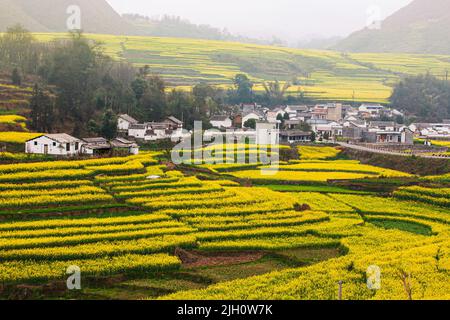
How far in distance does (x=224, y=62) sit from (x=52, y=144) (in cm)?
9643

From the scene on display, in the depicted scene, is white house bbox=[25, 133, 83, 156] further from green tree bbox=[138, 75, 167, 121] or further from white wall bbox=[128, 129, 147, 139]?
green tree bbox=[138, 75, 167, 121]

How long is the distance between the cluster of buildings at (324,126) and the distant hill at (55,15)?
243 feet

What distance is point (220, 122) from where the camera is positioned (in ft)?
256

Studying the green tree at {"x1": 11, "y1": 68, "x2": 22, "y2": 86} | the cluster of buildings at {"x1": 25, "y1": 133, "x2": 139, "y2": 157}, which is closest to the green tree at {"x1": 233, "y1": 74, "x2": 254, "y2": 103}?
the green tree at {"x1": 11, "y1": 68, "x2": 22, "y2": 86}

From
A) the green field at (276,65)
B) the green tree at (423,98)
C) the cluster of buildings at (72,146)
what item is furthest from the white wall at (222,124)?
the green tree at (423,98)

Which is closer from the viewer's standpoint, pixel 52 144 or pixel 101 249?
pixel 101 249

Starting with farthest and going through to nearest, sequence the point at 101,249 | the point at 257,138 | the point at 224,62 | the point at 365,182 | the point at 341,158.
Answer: the point at 224,62, the point at 257,138, the point at 341,158, the point at 365,182, the point at 101,249

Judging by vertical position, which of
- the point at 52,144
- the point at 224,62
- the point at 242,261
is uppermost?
the point at 224,62

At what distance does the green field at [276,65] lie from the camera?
120 meters

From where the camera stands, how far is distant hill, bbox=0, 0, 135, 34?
5806 inches

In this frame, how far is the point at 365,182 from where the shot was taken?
46.2 m

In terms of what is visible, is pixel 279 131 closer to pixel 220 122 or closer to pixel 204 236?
pixel 220 122
